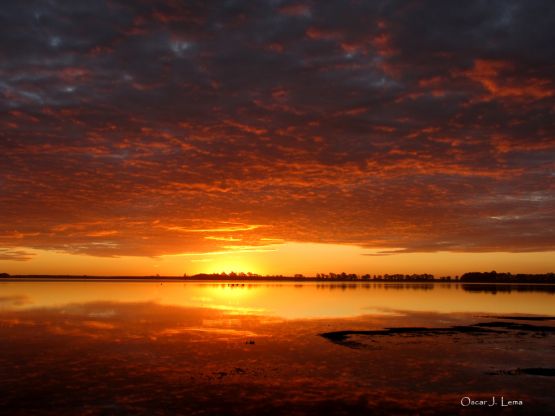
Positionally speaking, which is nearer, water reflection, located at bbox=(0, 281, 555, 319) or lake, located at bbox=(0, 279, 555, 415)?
lake, located at bbox=(0, 279, 555, 415)

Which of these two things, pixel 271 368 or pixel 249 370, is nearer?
pixel 249 370

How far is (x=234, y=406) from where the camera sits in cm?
1834

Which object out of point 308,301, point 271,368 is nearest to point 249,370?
point 271,368

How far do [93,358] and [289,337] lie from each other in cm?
1435

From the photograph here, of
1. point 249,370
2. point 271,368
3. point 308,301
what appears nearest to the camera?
point 249,370

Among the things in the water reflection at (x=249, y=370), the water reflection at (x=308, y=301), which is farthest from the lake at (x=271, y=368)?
the water reflection at (x=308, y=301)

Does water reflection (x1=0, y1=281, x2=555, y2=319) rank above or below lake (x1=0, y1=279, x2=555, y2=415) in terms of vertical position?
below

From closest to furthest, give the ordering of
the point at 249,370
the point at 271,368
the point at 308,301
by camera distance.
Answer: the point at 249,370 < the point at 271,368 < the point at 308,301

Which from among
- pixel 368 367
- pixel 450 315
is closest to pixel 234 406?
pixel 368 367

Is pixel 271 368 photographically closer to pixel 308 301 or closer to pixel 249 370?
pixel 249 370

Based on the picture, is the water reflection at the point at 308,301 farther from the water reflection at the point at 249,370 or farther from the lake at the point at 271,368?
the water reflection at the point at 249,370

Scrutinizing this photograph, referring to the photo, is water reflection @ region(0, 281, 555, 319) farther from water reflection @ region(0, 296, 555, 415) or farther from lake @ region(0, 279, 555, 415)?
water reflection @ region(0, 296, 555, 415)

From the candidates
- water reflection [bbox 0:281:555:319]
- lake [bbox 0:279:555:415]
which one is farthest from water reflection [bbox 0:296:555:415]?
water reflection [bbox 0:281:555:319]

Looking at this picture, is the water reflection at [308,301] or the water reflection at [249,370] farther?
the water reflection at [308,301]
